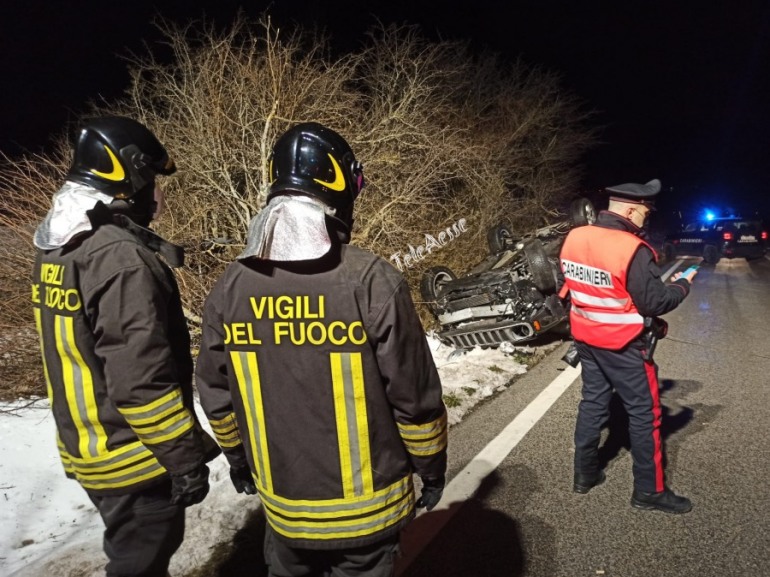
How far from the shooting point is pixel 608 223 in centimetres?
290

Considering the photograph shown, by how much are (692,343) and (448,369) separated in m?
3.47

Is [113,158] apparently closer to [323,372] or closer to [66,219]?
[66,219]

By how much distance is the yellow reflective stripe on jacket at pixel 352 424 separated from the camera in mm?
1471

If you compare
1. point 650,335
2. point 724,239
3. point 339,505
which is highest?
point 650,335

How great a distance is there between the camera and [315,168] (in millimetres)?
1580

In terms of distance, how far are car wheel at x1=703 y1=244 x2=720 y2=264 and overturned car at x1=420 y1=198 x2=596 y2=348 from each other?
11623mm

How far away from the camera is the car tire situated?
6.71 m

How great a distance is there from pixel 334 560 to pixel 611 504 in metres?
2.00

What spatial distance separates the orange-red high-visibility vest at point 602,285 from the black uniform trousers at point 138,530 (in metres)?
2.45

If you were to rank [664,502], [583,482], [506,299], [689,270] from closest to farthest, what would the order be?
1. [664,502]
2. [583,482]
3. [689,270]
4. [506,299]

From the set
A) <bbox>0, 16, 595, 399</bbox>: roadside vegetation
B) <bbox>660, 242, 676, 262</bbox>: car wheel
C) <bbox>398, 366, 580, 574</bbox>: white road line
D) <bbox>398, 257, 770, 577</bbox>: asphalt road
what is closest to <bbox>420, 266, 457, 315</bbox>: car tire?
<bbox>0, 16, 595, 399</bbox>: roadside vegetation

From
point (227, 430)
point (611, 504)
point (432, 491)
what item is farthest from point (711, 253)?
point (227, 430)

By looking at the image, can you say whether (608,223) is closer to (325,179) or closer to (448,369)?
(325,179)

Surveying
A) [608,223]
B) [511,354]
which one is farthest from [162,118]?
[608,223]
